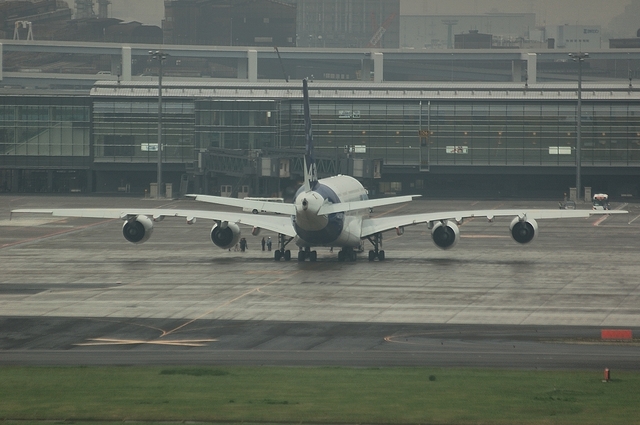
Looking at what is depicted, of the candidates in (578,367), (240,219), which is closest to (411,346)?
(578,367)

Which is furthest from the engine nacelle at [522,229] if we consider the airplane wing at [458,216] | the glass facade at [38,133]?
the glass facade at [38,133]

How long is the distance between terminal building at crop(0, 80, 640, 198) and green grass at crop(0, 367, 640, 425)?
363 feet

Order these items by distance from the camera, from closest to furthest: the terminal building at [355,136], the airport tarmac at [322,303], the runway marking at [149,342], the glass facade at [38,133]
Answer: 1. the airport tarmac at [322,303]
2. the runway marking at [149,342]
3. the terminal building at [355,136]
4. the glass facade at [38,133]

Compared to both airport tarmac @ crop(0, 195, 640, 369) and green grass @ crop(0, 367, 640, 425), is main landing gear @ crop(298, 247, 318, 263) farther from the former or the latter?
green grass @ crop(0, 367, 640, 425)

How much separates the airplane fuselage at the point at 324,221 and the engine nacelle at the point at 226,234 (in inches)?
199

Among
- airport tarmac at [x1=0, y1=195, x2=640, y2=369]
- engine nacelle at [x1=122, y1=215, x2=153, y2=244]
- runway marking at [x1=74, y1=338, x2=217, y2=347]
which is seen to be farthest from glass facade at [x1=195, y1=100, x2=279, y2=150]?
runway marking at [x1=74, y1=338, x2=217, y2=347]

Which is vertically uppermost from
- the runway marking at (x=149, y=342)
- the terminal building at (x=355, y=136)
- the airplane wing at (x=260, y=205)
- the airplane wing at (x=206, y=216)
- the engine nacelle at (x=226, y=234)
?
the terminal building at (x=355, y=136)

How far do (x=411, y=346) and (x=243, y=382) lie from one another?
1030cm

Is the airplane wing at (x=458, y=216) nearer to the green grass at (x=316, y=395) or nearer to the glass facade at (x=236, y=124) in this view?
the green grass at (x=316, y=395)

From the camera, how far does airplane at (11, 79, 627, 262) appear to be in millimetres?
73688

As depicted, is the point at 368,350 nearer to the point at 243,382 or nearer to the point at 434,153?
the point at 243,382

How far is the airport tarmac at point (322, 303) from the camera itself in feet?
151

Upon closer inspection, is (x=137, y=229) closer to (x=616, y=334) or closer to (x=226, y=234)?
(x=226, y=234)

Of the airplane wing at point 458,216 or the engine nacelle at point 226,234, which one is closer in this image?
the airplane wing at point 458,216
